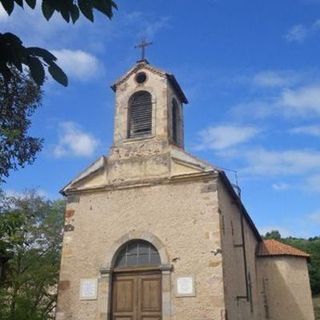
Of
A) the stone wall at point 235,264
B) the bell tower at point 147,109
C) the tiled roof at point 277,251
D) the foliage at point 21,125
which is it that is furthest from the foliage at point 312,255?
the foliage at point 21,125

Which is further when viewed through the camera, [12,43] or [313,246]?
[313,246]

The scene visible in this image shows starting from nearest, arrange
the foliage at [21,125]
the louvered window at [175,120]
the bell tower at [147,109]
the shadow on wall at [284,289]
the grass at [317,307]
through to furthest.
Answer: the foliage at [21,125], the bell tower at [147,109], the louvered window at [175,120], the shadow on wall at [284,289], the grass at [317,307]

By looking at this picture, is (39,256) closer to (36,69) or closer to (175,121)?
(175,121)

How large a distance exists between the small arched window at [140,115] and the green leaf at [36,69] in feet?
45.1

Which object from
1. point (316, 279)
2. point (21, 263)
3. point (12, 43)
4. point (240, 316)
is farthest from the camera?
point (316, 279)

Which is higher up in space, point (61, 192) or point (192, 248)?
point (61, 192)

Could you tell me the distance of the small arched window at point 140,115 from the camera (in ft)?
54.1

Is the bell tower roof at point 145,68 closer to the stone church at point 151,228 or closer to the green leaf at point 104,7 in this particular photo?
the stone church at point 151,228

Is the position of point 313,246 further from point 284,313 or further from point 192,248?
point 192,248

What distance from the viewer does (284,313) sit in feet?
65.5

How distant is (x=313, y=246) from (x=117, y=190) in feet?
108

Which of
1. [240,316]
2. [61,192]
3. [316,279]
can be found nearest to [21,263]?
[61,192]

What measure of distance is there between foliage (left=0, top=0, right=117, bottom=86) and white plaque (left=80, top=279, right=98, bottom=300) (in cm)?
1269

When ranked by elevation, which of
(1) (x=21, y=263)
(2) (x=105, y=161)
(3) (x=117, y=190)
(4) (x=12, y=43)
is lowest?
(4) (x=12, y=43)
